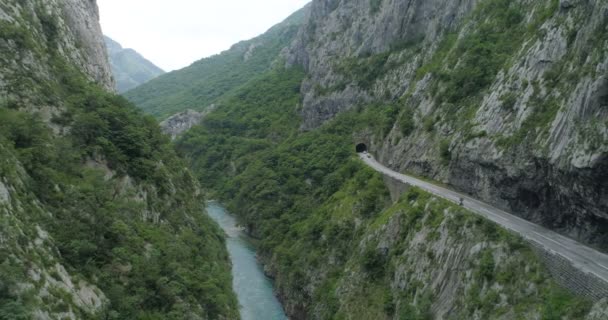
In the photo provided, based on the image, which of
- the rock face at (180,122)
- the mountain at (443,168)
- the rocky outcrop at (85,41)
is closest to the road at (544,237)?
the mountain at (443,168)

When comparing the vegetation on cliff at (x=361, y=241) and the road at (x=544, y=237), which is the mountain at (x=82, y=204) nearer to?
the vegetation on cliff at (x=361, y=241)

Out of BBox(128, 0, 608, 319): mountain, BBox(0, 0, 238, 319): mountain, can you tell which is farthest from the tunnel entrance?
BBox(0, 0, 238, 319): mountain

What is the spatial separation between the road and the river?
2273 cm

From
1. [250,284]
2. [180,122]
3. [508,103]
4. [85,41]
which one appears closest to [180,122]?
[180,122]

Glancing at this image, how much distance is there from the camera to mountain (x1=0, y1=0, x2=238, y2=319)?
24359 millimetres

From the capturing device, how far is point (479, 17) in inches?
2522

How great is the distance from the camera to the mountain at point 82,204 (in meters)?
24.4

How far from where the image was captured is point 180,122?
16312 centimetres

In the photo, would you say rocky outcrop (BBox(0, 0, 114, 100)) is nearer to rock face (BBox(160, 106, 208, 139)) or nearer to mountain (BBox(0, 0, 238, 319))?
mountain (BBox(0, 0, 238, 319))

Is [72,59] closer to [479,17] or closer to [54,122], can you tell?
[54,122]

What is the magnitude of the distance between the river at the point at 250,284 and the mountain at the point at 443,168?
5.45ft

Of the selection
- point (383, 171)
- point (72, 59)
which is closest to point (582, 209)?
point (383, 171)

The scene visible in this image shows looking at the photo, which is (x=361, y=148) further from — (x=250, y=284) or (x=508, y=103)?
(x=508, y=103)

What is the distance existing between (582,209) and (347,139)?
186ft
